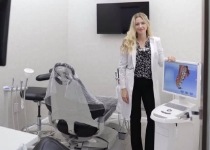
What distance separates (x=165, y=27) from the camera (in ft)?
11.4

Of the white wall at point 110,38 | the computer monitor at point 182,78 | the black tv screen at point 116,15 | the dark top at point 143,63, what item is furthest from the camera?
the black tv screen at point 116,15

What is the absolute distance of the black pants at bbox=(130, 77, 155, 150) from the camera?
2.70m

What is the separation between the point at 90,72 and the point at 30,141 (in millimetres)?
2964

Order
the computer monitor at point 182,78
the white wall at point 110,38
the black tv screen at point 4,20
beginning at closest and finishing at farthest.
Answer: the black tv screen at point 4,20 < the computer monitor at point 182,78 < the white wall at point 110,38

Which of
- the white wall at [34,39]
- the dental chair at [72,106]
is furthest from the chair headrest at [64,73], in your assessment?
the white wall at [34,39]

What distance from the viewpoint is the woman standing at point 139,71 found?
2.66 m

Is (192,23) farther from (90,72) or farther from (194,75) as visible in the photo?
(90,72)

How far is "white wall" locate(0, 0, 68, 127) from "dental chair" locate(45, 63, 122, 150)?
101cm

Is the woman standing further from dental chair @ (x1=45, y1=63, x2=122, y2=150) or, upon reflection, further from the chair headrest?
the chair headrest

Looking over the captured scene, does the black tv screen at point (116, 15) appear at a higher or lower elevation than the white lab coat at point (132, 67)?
higher

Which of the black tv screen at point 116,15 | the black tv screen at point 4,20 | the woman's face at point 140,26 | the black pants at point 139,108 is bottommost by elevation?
the black pants at point 139,108

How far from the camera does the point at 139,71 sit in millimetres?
2672

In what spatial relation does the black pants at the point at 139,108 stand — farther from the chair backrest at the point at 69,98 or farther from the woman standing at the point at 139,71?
the chair backrest at the point at 69,98

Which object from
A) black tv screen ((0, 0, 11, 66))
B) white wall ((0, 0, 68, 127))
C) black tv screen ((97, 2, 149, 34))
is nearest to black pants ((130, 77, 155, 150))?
black tv screen ((97, 2, 149, 34))
